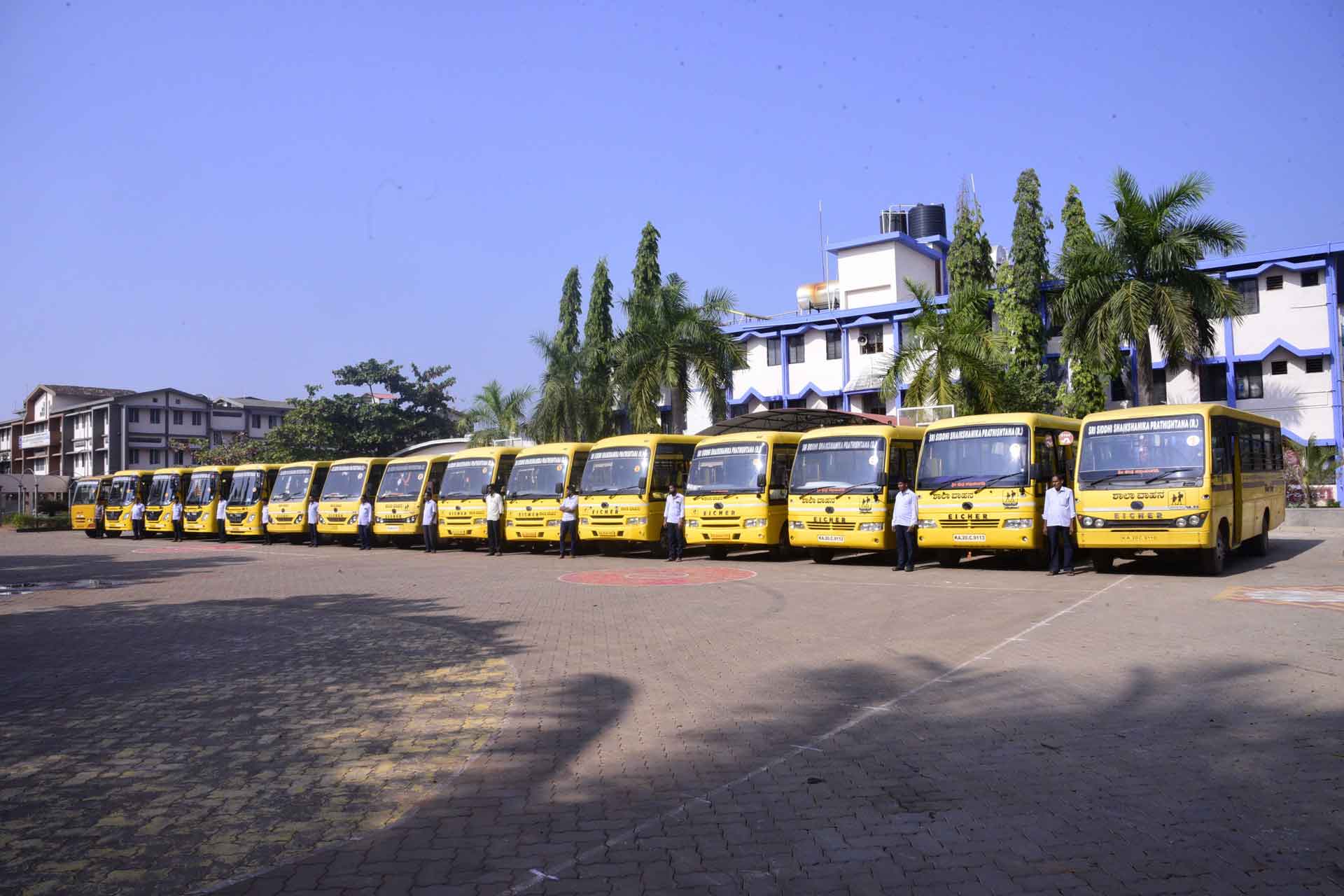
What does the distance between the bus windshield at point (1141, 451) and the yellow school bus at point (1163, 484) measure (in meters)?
0.01

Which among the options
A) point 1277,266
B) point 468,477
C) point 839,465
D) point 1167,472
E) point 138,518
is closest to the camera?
point 1167,472

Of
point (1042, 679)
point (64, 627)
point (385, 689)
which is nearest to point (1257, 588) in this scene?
point (1042, 679)

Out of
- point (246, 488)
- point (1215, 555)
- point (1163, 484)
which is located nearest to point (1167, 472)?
point (1163, 484)

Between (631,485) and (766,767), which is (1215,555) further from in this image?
(766,767)

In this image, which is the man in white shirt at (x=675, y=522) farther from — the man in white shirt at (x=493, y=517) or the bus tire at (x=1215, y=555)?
the bus tire at (x=1215, y=555)

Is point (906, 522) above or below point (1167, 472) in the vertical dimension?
below

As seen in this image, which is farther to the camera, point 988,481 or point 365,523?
point 365,523

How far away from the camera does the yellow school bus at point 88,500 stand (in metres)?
41.7

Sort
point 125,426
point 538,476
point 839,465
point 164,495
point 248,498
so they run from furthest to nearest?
point 125,426
point 164,495
point 248,498
point 538,476
point 839,465

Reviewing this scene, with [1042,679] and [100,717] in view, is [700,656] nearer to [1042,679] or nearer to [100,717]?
[1042,679]

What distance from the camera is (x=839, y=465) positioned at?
64.8 ft

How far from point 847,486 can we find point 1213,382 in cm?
2404

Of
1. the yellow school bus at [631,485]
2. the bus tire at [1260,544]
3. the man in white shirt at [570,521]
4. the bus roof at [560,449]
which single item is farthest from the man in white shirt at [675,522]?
the bus tire at [1260,544]

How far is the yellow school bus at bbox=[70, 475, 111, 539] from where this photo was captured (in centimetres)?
4169
